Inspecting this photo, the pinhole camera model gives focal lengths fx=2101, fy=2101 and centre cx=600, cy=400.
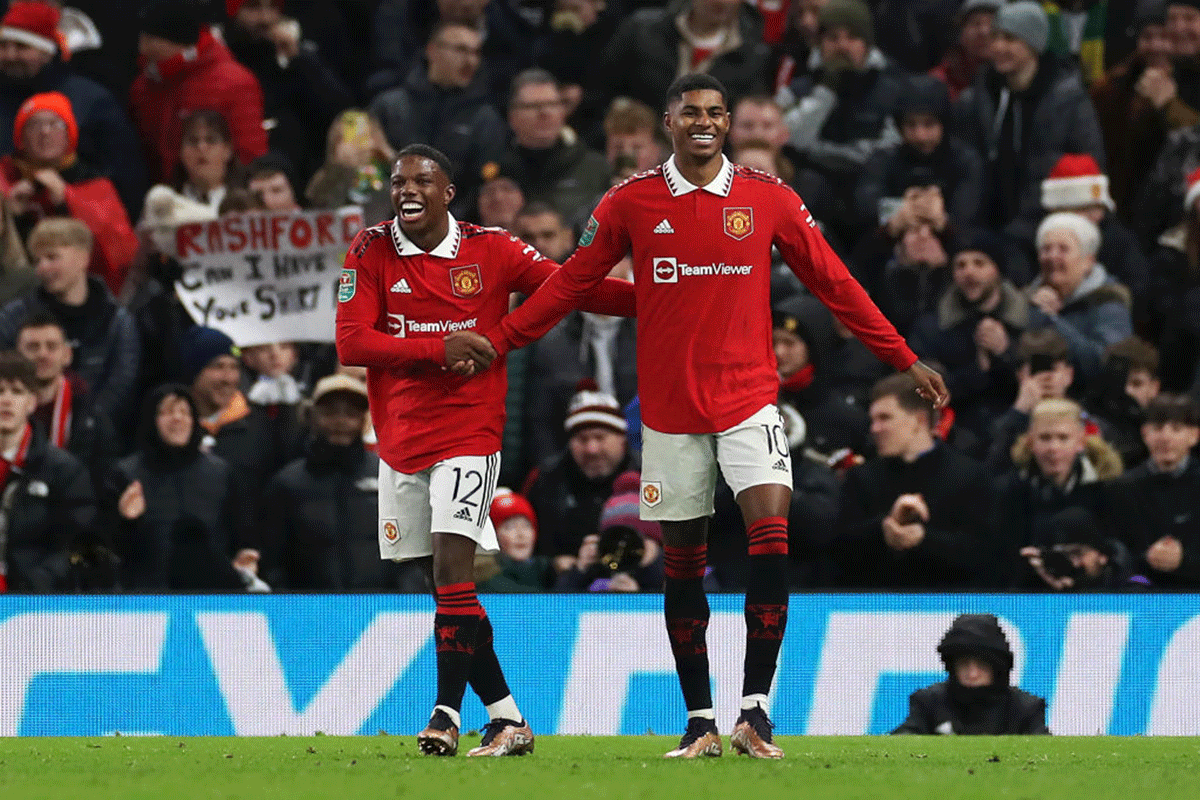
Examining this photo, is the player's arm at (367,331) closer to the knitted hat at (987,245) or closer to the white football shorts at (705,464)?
the white football shorts at (705,464)

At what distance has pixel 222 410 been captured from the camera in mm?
13031

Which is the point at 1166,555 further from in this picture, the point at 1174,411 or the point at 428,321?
the point at 428,321

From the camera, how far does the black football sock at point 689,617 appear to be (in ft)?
26.3

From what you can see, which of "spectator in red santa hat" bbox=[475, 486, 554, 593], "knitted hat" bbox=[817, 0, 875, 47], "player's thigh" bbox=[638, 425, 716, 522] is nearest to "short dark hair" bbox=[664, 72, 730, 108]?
"player's thigh" bbox=[638, 425, 716, 522]

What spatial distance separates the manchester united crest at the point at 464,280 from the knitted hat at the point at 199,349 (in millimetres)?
4959

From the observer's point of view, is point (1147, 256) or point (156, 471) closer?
point (156, 471)

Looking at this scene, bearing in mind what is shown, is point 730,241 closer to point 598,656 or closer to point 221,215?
point 598,656

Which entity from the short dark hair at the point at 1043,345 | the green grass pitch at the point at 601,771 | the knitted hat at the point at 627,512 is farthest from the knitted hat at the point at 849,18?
the green grass pitch at the point at 601,771

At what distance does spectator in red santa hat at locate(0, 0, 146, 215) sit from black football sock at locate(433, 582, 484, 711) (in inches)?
305

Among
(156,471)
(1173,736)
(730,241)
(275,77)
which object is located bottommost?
(1173,736)

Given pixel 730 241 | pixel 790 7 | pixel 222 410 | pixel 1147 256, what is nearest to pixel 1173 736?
pixel 730 241

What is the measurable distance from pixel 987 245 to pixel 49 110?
6308 mm

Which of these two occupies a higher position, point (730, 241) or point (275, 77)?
point (275, 77)

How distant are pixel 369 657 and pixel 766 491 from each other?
3.70 m
